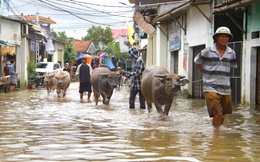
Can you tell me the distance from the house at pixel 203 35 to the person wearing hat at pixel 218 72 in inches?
99.7

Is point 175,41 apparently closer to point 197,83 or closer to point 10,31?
point 197,83

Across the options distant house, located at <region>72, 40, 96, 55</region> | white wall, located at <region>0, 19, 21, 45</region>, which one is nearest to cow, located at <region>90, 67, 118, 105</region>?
white wall, located at <region>0, 19, 21, 45</region>

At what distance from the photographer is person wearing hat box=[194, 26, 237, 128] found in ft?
26.2

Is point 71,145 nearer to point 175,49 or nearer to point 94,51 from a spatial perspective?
point 175,49

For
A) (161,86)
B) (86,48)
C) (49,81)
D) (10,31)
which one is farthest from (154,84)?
(86,48)

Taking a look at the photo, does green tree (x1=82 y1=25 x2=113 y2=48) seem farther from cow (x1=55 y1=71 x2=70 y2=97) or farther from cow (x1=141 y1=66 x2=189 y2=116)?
cow (x1=141 y1=66 x2=189 y2=116)

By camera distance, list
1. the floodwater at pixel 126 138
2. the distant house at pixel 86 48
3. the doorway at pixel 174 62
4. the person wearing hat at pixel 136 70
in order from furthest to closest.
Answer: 1. the distant house at pixel 86 48
2. the doorway at pixel 174 62
3. the person wearing hat at pixel 136 70
4. the floodwater at pixel 126 138

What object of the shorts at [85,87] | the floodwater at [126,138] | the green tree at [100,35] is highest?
the green tree at [100,35]

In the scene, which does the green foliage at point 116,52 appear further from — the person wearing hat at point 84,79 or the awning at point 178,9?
the person wearing hat at point 84,79

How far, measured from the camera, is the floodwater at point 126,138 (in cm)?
557

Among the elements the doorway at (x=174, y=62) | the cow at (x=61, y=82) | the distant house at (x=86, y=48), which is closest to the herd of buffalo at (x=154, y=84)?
the cow at (x=61, y=82)

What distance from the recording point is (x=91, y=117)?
33.8ft

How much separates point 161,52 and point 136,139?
20028 mm

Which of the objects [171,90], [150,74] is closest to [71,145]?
[171,90]
